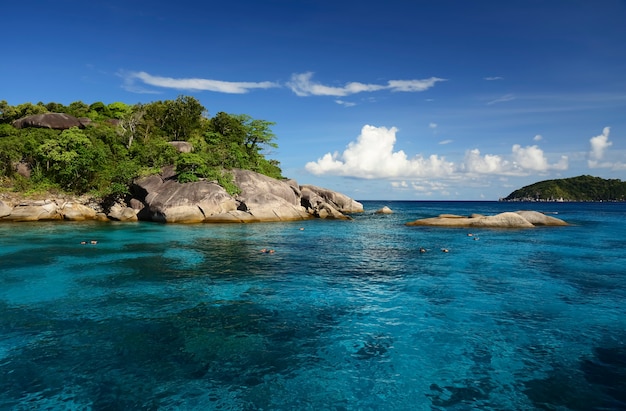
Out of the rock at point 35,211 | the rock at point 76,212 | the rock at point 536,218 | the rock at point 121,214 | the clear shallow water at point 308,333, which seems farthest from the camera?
the rock at point 121,214

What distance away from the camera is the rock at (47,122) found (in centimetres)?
5225

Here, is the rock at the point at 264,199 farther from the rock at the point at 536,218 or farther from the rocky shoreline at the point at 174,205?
the rock at the point at 536,218

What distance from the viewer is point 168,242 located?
27109 millimetres

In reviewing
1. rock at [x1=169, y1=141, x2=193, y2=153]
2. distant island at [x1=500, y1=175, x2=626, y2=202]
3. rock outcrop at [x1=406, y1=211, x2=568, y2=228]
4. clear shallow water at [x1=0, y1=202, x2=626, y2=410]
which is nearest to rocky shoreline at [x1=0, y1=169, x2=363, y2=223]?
rock at [x1=169, y1=141, x2=193, y2=153]

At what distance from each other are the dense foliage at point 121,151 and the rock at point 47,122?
118cm

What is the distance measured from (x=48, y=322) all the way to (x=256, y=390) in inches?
305

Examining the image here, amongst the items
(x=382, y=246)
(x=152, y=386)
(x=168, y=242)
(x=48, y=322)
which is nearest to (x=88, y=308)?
(x=48, y=322)

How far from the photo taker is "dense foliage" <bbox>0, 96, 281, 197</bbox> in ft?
147

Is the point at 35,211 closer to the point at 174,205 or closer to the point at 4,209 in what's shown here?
the point at 4,209

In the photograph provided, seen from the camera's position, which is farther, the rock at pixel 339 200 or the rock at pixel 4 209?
the rock at pixel 339 200

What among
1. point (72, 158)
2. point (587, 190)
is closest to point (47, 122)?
point (72, 158)

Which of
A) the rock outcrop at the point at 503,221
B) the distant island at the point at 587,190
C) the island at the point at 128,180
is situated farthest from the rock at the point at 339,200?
the distant island at the point at 587,190

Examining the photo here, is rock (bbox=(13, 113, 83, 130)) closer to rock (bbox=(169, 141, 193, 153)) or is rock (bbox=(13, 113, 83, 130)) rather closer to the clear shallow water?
rock (bbox=(169, 141, 193, 153))

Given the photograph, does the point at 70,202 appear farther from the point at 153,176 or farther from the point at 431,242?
the point at 431,242
